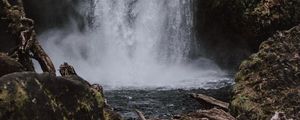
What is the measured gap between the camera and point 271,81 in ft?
25.8

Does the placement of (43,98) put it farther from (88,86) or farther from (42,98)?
(88,86)

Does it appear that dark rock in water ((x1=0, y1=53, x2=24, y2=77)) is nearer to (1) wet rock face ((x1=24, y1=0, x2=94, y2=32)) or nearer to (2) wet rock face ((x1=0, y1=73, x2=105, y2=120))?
(2) wet rock face ((x1=0, y1=73, x2=105, y2=120))

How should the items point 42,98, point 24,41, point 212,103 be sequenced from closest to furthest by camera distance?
point 42,98, point 212,103, point 24,41

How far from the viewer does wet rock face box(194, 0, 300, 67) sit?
17438 mm

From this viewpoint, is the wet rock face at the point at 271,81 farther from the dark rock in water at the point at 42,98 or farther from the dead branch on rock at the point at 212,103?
the dark rock in water at the point at 42,98

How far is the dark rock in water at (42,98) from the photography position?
543cm

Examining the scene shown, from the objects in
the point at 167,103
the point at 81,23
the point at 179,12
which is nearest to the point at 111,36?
the point at 81,23

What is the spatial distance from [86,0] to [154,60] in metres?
3.51

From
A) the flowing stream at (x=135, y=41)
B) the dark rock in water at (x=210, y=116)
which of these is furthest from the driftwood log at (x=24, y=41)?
the flowing stream at (x=135, y=41)

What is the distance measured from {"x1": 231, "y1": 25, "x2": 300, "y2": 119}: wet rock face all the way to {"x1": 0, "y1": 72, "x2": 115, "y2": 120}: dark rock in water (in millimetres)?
2554

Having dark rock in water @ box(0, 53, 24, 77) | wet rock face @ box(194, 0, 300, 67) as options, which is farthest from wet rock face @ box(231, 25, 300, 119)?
wet rock face @ box(194, 0, 300, 67)

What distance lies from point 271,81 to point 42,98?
377cm

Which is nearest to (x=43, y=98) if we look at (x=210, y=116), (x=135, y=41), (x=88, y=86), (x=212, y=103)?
(x=88, y=86)

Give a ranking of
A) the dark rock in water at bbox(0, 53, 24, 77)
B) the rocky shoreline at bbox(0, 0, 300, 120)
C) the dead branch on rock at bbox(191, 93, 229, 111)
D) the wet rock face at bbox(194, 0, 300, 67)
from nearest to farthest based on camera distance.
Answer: the rocky shoreline at bbox(0, 0, 300, 120)
the dark rock in water at bbox(0, 53, 24, 77)
the dead branch on rock at bbox(191, 93, 229, 111)
the wet rock face at bbox(194, 0, 300, 67)
